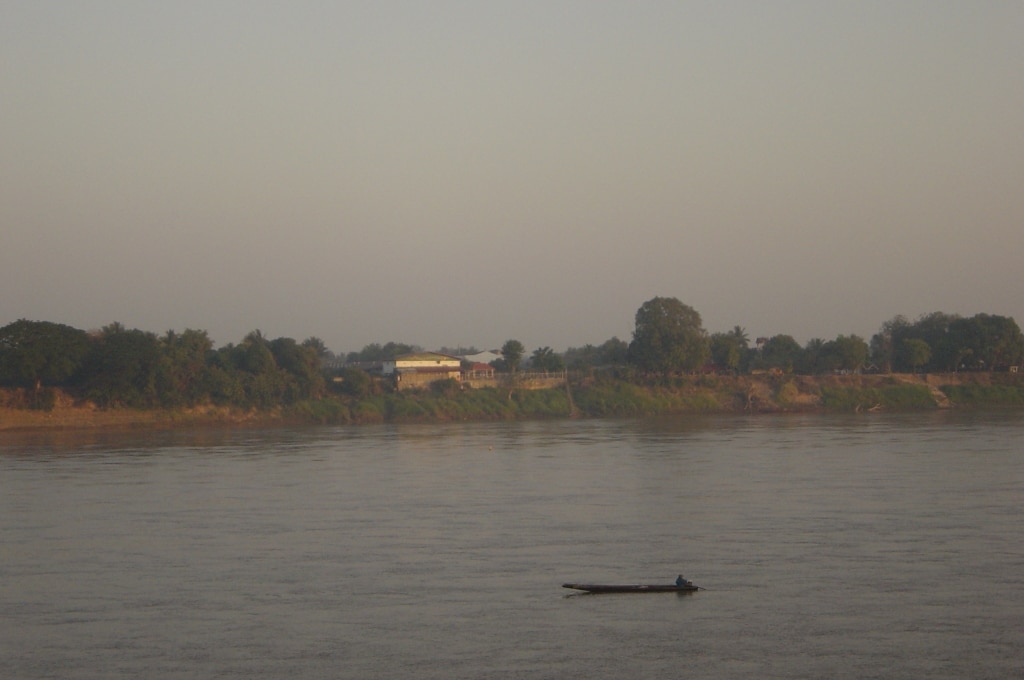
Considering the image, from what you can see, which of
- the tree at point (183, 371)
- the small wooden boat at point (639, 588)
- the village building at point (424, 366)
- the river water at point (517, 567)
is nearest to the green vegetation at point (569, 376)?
the tree at point (183, 371)

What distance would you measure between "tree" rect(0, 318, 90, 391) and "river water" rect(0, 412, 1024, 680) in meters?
25.3

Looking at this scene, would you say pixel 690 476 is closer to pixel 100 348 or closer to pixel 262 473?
pixel 262 473

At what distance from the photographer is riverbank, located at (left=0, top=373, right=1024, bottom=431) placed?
79.1 meters

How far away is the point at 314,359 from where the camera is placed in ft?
268

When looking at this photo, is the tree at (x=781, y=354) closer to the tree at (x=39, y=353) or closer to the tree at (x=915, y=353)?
the tree at (x=915, y=353)

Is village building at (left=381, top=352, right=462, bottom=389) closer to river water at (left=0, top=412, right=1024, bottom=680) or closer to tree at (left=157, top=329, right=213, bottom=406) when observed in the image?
tree at (left=157, top=329, right=213, bottom=406)

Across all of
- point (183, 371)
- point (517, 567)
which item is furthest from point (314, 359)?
point (517, 567)

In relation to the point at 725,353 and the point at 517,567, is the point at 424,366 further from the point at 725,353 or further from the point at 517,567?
the point at 517,567

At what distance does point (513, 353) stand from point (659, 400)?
13.4 meters

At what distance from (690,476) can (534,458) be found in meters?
9.58

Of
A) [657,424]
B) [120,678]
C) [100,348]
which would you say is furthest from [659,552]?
[100,348]

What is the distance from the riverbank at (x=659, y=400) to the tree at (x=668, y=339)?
177 cm

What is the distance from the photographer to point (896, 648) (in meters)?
16.2

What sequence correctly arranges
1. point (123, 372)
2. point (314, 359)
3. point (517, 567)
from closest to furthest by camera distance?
1. point (517, 567)
2. point (123, 372)
3. point (314, 359)
